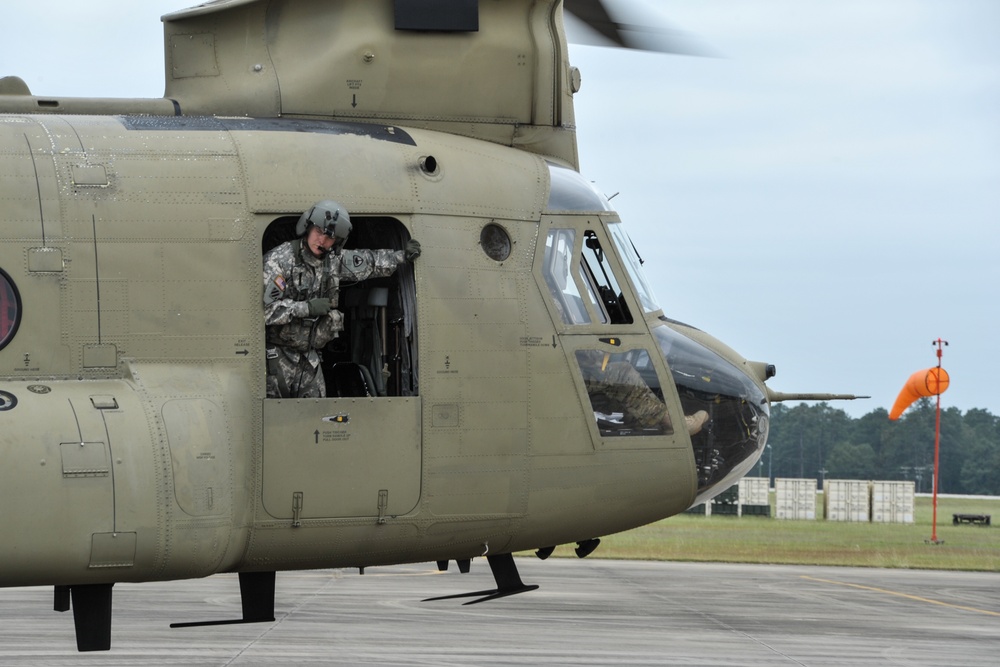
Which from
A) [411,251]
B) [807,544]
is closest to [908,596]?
[807,544]

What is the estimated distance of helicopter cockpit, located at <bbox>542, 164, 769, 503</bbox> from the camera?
904 centimetres

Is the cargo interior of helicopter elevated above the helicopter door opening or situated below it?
above

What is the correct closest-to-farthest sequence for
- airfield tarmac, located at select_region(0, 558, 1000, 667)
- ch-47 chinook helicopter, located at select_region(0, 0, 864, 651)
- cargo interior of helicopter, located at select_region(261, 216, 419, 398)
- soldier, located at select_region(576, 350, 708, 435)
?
ch-47 chinook helicopter, located at select_region(0, 0, 864, 651) → cargo interior of helicopter, located at select_region(261, 216, 419, 398) → soldier, located at select_region(576, 350, 708, 435) → airfield tarmac, located at select_region(0, 558, 1000, 667)

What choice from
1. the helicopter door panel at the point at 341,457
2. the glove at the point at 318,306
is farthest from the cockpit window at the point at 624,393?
the glove at the point at 318,306

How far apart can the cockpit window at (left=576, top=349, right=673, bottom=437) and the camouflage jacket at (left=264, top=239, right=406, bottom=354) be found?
1696 mm

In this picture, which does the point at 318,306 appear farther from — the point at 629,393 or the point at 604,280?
the point at 629,393

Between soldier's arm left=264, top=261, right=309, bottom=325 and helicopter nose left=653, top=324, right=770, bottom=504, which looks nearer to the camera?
soldier's arm left=264, top=261, right=309, bottom=325

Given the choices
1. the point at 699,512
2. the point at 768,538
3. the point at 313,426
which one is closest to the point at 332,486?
the point at 313,426

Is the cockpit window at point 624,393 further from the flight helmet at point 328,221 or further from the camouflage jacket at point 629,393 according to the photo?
the flight helmet at point 328,221

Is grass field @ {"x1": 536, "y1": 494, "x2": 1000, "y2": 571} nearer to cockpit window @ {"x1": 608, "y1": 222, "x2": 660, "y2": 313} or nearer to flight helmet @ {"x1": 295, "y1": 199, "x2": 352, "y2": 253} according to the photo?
cockpit window @ {"x1": 608, "y1": 222, "x2": 660, "y2": 313}

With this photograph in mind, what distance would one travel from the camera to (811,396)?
32.9 ft

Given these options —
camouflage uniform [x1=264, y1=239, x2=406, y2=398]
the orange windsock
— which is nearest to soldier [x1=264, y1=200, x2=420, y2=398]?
camouflage uniform [x1=264, y1=239, x2=406, y2=398]

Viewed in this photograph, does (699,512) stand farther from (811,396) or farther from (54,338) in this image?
(54,338)

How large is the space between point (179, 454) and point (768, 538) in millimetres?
30366
